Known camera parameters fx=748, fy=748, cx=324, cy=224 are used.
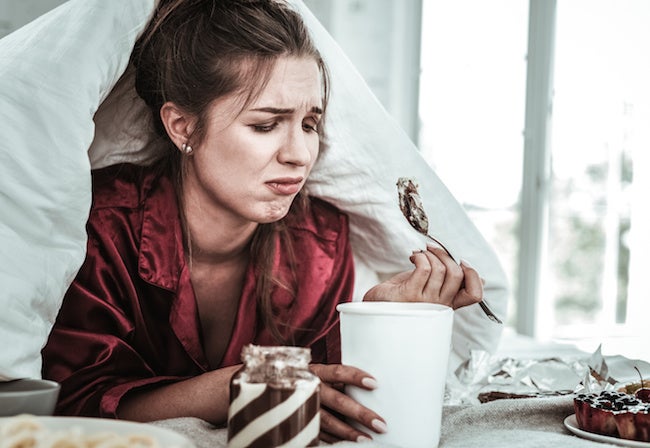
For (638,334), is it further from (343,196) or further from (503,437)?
(503,437)

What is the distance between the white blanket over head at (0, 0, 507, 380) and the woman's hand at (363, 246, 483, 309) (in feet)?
0.73

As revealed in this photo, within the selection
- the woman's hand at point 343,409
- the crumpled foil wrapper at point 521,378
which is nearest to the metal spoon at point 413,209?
the crumpled foil wrapper at point 521,378

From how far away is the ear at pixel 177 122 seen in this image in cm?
98

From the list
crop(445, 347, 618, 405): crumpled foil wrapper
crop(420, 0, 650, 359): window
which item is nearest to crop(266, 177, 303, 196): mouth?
crop(445, 347, 618, 405): crumpled foil wrapper

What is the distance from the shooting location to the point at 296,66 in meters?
0.97

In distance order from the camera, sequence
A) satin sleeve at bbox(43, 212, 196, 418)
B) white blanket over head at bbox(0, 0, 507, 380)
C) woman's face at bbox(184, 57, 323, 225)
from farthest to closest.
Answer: woman's face at bbox(184, 57, 323, 225) < satin sleeve at bbox(43, 212, 196, 418) < white blanket over head at bbox(0, 0, 507, 380)

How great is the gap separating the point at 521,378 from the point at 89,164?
26.3 inches

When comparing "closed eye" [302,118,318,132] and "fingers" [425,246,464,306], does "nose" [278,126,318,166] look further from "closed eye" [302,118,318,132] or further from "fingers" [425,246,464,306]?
"fingers" [425,246,464,306]

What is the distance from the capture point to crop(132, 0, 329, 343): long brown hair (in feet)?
3.10

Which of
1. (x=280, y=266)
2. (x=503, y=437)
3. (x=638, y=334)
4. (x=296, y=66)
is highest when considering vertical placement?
(x=296, y=66)

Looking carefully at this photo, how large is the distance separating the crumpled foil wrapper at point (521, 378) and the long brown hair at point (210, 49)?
19.2 inches

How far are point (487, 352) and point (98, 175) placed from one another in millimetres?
639

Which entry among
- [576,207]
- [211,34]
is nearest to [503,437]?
[211,34]

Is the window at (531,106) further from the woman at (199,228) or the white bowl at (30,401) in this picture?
the white bowl at (30,401)
